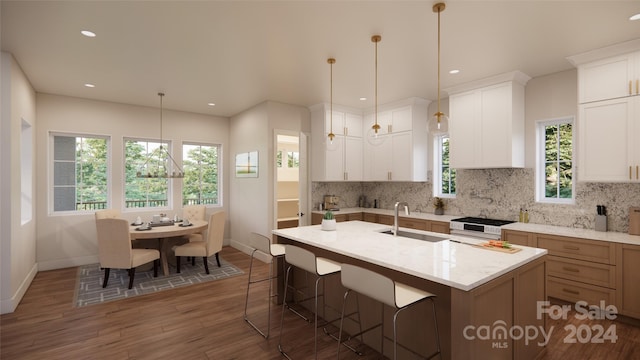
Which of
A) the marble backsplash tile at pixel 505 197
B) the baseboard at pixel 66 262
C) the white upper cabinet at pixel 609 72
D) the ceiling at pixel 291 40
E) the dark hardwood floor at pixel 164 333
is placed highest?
the ceiling at pixel 291 40

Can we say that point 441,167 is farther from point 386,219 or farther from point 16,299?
point 16,299

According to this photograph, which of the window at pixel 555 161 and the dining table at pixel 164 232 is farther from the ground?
the window at pixel 555 161

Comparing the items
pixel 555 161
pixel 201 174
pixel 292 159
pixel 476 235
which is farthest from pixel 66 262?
pixel 555 161

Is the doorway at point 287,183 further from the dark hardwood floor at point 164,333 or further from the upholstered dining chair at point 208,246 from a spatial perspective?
the dark hardwood floor at point 164,333

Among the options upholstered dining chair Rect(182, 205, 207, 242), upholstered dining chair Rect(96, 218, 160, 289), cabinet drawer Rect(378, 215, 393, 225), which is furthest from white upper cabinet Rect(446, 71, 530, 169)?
upholstered dining chair Rect(96, 218, 160, 289)

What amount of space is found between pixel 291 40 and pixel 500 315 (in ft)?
9.57

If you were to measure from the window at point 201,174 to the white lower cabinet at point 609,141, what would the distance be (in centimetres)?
611

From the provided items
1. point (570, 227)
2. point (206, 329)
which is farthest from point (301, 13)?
point (570, 227)

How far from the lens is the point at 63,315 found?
3.33 metres

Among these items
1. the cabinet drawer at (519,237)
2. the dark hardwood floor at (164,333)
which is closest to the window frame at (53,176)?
the dark hardwood floor at (164,333)

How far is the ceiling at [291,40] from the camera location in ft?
8.33

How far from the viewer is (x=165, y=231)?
4.44m

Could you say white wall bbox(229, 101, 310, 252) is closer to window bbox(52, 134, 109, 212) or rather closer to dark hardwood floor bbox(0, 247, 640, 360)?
dark hardwood floor bbox(0, 247, 640, 360)

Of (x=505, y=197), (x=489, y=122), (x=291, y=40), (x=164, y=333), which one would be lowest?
(x=164, y=333)
